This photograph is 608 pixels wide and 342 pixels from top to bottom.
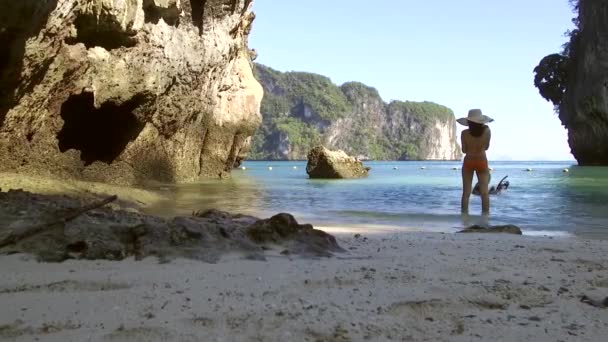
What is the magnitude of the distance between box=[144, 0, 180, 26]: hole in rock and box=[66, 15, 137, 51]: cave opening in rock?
40.8 inches

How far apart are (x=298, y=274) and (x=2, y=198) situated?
8.78 feet

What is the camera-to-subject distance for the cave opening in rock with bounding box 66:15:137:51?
9.19 metres

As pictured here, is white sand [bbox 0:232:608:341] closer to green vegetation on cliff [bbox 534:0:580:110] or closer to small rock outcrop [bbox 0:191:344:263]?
small rock outcrop [bbox 0:191:344:263]

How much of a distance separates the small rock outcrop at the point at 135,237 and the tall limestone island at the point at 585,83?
32.8 metres

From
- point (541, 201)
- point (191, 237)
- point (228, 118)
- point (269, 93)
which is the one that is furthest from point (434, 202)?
point (269, 93)

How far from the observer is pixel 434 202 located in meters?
10.5

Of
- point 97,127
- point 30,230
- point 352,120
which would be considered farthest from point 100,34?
point 352,120

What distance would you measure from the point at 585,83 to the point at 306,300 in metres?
35.5

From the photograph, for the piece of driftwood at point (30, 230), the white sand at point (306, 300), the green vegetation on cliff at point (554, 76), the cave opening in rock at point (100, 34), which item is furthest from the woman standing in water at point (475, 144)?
the green vegetation on cliff at point (554, 76)

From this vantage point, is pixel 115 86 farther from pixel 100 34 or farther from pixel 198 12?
pixel 198 12

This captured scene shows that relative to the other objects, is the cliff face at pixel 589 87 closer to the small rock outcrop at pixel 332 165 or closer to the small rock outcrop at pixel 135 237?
the small rock outcrop at pixel 332 165

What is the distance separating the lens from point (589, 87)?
32.1m

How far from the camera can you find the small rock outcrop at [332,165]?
894 inches

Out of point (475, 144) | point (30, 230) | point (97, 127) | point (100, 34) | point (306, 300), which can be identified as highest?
point (100, 34)
